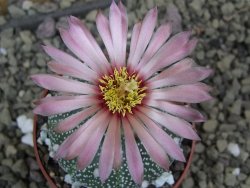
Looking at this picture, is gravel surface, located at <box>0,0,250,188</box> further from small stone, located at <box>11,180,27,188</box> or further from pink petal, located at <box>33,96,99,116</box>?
pink petal, located at <box>33,96,99,116</box>

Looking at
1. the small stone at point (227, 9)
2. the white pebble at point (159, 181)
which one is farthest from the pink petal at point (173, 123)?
the small stone at point (227, 9)

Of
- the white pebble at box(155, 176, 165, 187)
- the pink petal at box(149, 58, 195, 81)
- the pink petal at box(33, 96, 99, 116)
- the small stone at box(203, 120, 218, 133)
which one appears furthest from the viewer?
the small stone at box(203, 120, 218, 133)

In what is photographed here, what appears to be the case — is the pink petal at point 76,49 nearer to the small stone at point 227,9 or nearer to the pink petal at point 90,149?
the pink petal at point 90,149

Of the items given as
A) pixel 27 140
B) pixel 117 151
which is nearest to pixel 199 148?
pixel 27 140

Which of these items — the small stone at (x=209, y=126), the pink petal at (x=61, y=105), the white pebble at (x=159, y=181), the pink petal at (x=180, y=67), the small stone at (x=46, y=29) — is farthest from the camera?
the small stone at (x=46, y=29)

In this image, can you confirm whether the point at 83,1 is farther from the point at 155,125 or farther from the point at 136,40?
the point at 155,125

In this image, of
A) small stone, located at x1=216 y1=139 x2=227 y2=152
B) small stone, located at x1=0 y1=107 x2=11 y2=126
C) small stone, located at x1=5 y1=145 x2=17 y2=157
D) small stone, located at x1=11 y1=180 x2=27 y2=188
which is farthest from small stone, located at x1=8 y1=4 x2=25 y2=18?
small stone, located at x1=216 y1=139 x2=227 y2=152
